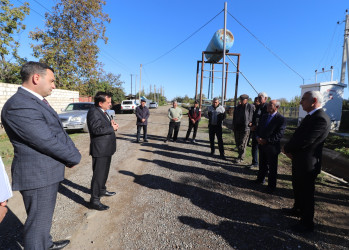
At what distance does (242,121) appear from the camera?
5348 millimetres

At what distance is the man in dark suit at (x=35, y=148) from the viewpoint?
159 cm

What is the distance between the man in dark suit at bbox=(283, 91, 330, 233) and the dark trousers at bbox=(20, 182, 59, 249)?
119 inches

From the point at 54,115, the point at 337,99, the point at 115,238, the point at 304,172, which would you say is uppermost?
the point at 337,99

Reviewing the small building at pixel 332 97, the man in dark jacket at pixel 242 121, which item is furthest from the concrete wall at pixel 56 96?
the small building at pixel 332 97

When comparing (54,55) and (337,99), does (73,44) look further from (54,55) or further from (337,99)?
(337,99)

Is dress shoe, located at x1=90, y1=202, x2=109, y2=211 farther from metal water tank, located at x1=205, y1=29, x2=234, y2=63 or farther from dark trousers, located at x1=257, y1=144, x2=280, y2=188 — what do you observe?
metal water tank, located at x1=205, y1=29, x2=234, y2=63

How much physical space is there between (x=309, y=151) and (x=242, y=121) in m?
2.80

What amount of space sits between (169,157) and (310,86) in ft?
35.5

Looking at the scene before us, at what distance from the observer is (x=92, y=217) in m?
2.82

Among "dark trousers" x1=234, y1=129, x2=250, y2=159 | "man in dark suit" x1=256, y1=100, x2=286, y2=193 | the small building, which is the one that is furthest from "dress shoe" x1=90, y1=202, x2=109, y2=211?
the small building

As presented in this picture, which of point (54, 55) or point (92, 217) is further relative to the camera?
point (54, 55)

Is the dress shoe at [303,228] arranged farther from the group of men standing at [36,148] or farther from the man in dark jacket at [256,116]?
the group of men standing at [36,148]

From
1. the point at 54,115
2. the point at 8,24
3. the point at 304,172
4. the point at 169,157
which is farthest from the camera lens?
the point at 8,24

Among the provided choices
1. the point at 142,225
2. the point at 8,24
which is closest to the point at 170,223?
the point at 142,225
